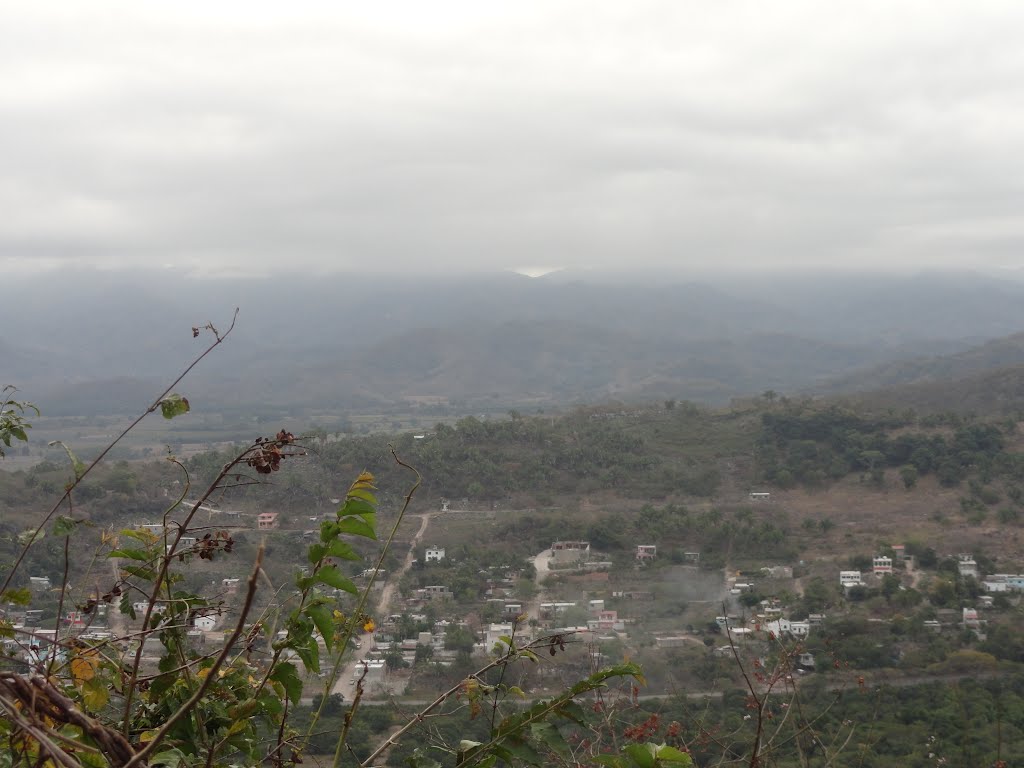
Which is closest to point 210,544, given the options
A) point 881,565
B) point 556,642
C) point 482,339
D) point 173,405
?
point 173,405

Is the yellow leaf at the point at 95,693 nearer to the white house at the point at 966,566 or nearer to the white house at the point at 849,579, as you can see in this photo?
the white house at the point at 849,579

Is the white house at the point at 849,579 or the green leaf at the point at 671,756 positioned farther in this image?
the white house at the point at 849,579

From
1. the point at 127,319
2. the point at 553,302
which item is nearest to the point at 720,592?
the point at 127,319

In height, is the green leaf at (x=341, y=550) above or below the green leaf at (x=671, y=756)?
above

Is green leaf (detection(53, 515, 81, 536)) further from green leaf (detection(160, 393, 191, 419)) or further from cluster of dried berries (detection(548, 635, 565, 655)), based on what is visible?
cluster of dried berries (detection(548, 635, 565, 655))

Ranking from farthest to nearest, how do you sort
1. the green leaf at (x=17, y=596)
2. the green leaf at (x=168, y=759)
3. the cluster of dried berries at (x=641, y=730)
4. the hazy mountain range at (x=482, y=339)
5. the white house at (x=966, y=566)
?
the hazy mountain range at (x=482, y=339) < the white house at (x=966, y=566) < the cluster of dried berries at (x=641, y=730) < the green leaf at (x=17, y=596) < the green leaf at (x=168, y=759)

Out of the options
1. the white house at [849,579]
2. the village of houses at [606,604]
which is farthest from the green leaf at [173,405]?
the white house at [849,579]

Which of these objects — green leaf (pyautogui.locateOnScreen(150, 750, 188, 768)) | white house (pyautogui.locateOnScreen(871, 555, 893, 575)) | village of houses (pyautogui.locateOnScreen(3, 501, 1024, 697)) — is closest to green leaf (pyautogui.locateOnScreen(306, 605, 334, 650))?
green leaf (pyautogui.locateOnScreen(150, 750, 188, 768))
